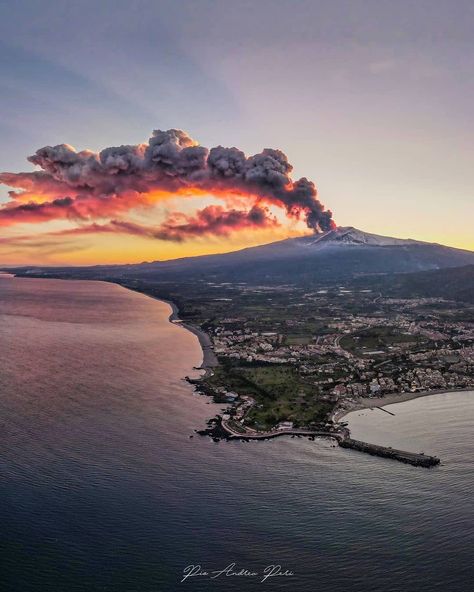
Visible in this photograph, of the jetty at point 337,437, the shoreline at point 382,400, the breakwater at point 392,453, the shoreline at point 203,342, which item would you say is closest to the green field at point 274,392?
the shoreline at point 382,400

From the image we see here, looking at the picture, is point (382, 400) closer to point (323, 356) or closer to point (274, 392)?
point (274, 392)

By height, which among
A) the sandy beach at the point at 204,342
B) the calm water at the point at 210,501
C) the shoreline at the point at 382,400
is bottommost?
the calm water at the point at 210,501

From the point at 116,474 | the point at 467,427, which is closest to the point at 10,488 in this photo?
the point at 116,474

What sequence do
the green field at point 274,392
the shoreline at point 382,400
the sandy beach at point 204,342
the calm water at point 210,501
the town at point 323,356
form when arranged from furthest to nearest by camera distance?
the sandy beach at point 204,342
the town at point 323,356
the shoreline at point 382,400
the green field at point 274,392
the calm water at point 210,501

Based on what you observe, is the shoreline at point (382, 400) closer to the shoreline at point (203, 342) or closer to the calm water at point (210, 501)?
the calm water at point (210, 501)

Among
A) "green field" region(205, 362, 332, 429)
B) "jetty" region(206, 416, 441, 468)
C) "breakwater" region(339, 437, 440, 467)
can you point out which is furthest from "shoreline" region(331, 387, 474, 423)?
"breakwater" region(339, 437, 440, 467)

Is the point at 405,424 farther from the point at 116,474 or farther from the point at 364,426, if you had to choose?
the point at 116,474

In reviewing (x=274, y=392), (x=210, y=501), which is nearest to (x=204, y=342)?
(x=274, y=392)

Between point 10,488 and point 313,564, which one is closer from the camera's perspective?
point 313,564
